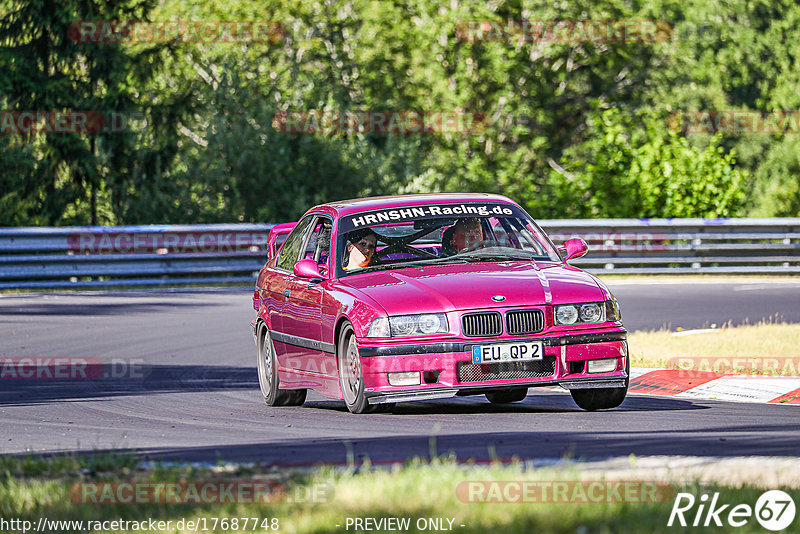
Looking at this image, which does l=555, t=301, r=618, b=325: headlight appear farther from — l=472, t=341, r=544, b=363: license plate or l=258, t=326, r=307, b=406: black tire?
l=258, t=326, r=307, b=406: black tire

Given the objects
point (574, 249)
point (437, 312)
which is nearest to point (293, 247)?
point (574, 249)

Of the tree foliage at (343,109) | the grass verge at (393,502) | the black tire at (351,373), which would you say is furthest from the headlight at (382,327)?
the tree foliage at (343,109)

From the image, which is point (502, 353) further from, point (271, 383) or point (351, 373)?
point (271, 383)

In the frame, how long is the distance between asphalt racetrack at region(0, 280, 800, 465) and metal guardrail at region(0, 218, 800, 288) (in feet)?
24.3

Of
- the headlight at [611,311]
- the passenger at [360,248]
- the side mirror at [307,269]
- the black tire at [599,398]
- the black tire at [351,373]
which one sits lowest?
the black tire at [599,398]

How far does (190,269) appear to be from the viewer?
2742cm

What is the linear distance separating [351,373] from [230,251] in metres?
18.1

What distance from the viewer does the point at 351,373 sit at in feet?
34.0

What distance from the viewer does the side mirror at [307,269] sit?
10984 millimetres

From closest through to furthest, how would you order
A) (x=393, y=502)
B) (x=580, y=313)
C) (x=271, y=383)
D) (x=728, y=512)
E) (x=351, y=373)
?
1. (x=728, y=512)
2. (x=393, y=502)
3. (x=580, y=313)
4. (x=351, y=373)
5. (x=271, y=383)

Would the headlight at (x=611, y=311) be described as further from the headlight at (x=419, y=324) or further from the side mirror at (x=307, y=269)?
the side mirror at (x=307, y=269)

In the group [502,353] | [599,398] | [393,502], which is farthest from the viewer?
[599,398]

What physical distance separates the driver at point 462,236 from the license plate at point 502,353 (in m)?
1.53

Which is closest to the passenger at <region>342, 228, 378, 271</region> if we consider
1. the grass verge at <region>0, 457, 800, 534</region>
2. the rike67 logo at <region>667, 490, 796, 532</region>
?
the grass verge at <region>0, 457, 800, 534</region>
